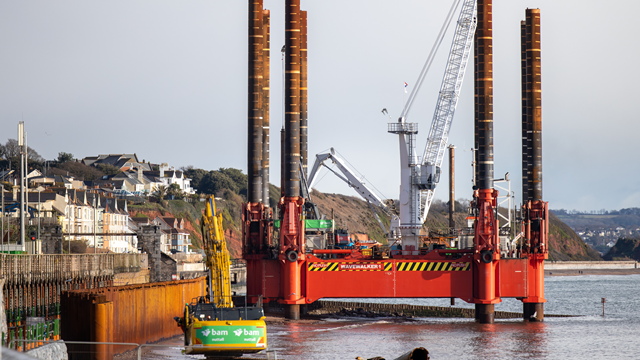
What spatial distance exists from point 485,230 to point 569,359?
1102cm

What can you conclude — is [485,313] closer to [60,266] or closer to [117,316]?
[117,316]

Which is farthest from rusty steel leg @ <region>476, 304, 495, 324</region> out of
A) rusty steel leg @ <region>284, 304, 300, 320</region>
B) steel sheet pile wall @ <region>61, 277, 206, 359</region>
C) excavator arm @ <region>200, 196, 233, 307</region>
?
excavator arm @ <region>200, 196, 233, 307</region>

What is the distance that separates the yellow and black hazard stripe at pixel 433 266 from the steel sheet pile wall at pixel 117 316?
14.3 metres

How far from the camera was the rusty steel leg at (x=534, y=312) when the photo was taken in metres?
49.6

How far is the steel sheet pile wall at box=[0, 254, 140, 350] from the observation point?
101ft

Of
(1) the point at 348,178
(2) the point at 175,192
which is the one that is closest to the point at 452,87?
(1) the point at 348,178

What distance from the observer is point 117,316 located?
2892cm

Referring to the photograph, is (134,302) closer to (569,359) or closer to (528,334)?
(569,359)

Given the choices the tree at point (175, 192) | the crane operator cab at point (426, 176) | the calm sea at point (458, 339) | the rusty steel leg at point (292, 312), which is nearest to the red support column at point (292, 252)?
the rusty steel leg at point (292, 312)

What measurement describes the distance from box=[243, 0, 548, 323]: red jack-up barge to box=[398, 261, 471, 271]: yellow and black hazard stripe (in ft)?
0.20

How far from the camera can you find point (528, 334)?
1757 inches

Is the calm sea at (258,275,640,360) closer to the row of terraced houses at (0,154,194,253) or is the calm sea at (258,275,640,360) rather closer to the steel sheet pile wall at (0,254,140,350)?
the steel sheet pile wall at (0,254,140,350)

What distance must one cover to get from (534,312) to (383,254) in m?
11.3

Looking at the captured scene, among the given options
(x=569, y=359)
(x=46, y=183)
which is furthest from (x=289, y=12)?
(x=46, y=183)
